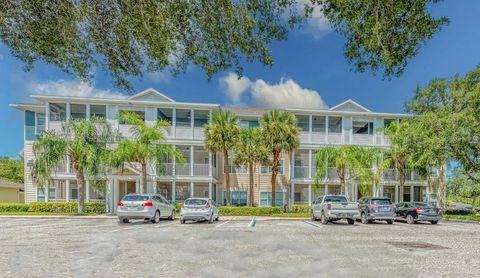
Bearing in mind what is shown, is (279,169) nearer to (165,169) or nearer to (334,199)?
(165,169)

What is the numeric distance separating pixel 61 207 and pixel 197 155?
13.2m

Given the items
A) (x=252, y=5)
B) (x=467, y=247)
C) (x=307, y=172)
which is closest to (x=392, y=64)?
(x=252, y=5)

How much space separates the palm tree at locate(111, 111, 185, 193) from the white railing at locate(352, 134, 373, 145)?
17.3 metres

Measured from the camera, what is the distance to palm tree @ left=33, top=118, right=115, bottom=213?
26719mm

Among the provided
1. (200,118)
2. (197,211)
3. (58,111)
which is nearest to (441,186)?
(200,118)

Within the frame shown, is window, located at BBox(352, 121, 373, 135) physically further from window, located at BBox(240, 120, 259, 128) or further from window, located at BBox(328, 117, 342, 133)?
window, located at BBox(240, 120, 259, 128)

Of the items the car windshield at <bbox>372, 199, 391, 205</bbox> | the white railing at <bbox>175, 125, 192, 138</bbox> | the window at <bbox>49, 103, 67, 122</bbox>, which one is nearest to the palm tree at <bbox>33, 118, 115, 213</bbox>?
the window at <bbox>49, 103, 67, 122</bbox>

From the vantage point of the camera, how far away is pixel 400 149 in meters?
30.6

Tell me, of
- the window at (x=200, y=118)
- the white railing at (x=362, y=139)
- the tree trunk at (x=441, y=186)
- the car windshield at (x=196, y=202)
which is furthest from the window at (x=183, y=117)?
the tree trunk at (x=441, y=186)

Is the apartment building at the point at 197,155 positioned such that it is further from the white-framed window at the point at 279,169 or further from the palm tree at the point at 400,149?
the palm tree at the point at 400,149

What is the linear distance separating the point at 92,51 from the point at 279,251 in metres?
7.27

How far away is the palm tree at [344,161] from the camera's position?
31.4 m

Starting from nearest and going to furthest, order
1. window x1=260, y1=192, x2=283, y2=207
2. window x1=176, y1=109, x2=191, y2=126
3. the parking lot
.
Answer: the parking lot → window x1=176, y1=109, x2=191, y2=126 → window x1=260, y1=192, x2=283, y2=207

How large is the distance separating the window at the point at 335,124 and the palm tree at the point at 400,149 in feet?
16.3
